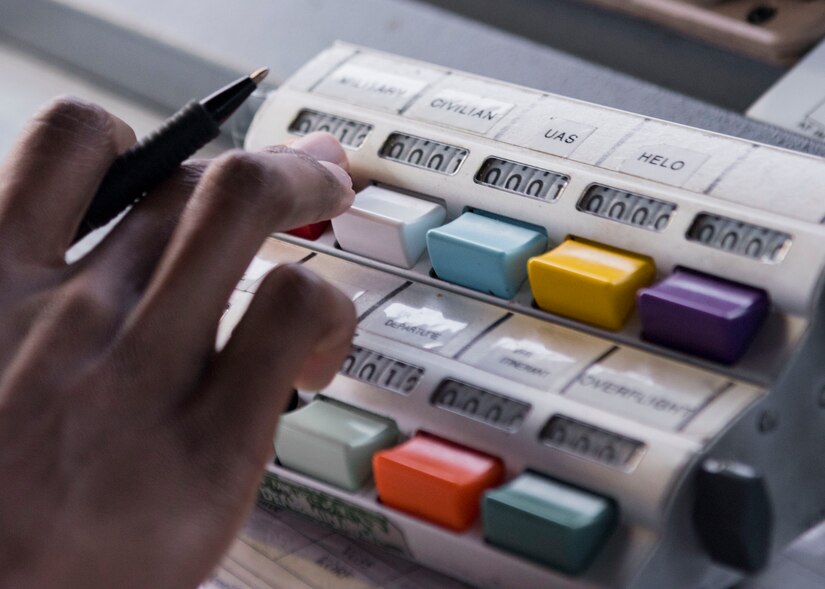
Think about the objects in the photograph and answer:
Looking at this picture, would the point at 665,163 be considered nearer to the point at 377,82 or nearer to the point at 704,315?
the point at 704,315

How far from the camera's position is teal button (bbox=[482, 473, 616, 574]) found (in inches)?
20.6

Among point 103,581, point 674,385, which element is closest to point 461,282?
point 674,385

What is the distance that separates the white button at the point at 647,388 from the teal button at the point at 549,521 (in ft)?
0.15

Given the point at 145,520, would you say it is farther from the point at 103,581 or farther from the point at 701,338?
the point at 701,338

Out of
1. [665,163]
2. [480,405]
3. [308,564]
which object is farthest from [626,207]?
[308,564]

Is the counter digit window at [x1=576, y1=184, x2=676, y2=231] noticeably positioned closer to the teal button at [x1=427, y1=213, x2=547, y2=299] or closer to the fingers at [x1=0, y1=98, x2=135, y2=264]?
the teal button at [x1=427, y1=213, x2=547, y2=299]

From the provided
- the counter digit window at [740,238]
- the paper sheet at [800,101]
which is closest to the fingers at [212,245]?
the counter digit window at [740,238]

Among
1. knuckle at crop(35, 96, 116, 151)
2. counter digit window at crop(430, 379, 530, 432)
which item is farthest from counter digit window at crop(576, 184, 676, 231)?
knuckle at crop(35, 96, 116, 151)

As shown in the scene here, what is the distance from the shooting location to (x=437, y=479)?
560 millimetres

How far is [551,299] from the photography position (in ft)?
2.02

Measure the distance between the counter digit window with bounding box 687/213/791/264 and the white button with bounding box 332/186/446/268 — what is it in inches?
6.2

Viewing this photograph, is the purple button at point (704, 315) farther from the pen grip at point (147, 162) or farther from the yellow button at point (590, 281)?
the pen grip at point (147, 162)

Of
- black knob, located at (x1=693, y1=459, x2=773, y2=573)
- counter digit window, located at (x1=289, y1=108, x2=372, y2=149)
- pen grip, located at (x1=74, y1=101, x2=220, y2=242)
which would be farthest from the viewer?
counter digit window, located at (x1=289, y1=108, x2=372, y2=149)

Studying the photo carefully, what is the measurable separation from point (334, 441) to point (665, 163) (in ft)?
0.79
